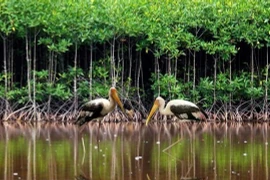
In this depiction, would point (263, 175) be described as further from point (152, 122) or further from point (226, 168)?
point (152, 122)

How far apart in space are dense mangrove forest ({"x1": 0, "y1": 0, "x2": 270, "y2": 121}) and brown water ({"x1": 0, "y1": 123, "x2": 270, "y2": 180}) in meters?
1.35

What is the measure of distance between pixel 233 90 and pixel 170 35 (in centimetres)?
211

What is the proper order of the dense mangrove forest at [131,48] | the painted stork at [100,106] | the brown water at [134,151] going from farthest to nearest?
the dense mangrove forest at [131,48], the painted stork at [100,106], the brown water at [134,151]

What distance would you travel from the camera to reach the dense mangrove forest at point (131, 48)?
20.2 metres

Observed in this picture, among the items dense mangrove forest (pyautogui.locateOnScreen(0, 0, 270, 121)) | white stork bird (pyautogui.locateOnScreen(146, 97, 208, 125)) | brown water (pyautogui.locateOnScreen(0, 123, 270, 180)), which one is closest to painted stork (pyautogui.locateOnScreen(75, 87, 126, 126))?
brown water (pyautogui.locateOnScreen(0, 123, 270, 180))

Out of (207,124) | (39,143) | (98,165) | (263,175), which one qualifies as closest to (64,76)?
(207,124)

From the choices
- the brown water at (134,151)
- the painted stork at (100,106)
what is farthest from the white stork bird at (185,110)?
the painted stork at (100,106)

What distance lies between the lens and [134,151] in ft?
46.2

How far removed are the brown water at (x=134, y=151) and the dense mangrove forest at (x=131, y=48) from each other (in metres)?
1.35

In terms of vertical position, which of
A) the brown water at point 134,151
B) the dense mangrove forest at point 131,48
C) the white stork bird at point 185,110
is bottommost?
the brown water at point 134,151

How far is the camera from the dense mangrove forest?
20172 millimetres

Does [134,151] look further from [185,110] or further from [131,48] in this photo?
[131,48]

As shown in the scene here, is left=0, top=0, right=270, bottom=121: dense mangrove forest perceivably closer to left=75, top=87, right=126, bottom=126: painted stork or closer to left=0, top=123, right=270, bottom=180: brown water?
left=0, top=123, right=270, bottom=180: brown water

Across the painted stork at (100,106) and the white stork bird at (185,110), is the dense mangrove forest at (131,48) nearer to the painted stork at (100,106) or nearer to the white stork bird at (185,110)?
the painted stork at (100,106)
